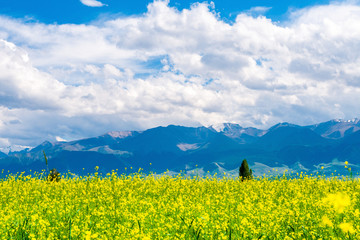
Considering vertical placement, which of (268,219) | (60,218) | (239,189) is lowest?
(60,218)

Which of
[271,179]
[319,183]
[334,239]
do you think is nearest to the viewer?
[334,239]

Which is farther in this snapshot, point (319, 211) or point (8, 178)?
point (8, 178)

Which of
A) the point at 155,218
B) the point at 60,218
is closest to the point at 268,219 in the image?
the point at 155,218

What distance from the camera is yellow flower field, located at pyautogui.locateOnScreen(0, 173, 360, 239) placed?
293 inches

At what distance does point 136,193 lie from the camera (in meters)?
14.2

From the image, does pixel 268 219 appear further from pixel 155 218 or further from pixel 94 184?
pixel 94 184

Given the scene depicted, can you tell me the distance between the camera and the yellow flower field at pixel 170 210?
24.4 ft

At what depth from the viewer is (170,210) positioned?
1023cm

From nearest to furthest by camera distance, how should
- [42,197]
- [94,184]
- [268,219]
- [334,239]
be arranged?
[334,239] < [268,219] < [42,197] < [94,184]

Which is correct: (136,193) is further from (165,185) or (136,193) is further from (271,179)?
(271,179)

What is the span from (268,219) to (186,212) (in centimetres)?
258

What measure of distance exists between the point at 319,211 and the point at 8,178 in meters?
16.3

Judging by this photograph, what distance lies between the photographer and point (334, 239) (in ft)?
21.2

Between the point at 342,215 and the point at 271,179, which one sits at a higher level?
the point at 271,179
